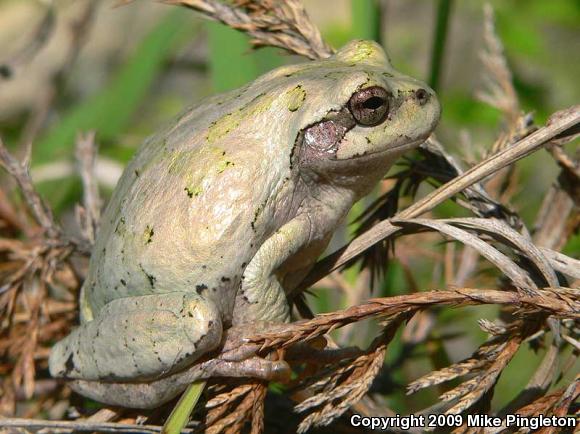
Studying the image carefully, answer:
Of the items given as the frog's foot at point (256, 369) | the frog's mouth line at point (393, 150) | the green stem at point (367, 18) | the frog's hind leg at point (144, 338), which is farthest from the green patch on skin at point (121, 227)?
the green stem at point (367, 18)

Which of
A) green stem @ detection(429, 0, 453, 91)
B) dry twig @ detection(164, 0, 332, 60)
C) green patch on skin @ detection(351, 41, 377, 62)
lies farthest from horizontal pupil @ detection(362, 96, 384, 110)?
green stem @ detection(429, 0, 453, 91)

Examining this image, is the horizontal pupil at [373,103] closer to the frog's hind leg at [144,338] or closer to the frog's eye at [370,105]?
the frog's eye at [370,105]

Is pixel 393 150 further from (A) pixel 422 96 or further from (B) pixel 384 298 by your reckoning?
(B) pixel 384 298

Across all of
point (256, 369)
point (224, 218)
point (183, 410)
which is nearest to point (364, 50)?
point (224, 218)

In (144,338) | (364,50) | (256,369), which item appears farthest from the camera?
(364,50)

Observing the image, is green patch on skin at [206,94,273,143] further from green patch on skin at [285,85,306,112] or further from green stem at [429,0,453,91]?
green stem at [429,0,453,91]

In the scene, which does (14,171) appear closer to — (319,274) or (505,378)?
(319,274)

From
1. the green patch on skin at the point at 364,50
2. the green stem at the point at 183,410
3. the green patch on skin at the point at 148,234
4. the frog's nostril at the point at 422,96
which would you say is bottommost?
the green stem at the point at 183,410
